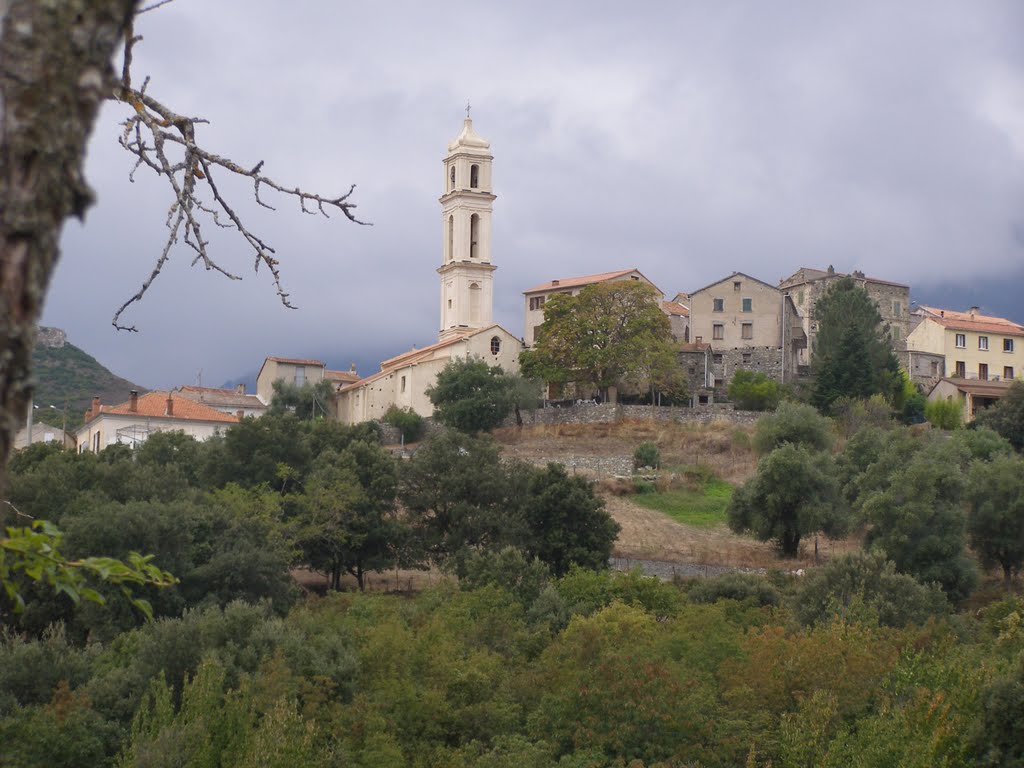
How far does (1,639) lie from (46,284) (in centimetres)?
3480

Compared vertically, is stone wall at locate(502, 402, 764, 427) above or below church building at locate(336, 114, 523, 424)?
below

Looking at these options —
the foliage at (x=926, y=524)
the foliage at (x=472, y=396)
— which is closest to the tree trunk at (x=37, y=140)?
the foliage at (x=926, y=524)

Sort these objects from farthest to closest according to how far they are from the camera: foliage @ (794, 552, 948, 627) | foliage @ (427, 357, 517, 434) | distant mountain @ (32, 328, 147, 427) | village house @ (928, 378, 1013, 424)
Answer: distant mountain @ (32, 328, 147, 427)
village house @ (928, 378, 1013, 424)
foliage @ (427, 357, 517, 434)
foliage @ (794, 552, 948, 627)

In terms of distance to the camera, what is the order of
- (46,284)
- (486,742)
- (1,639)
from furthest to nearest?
(1,639)
(486,742)
(46,284)

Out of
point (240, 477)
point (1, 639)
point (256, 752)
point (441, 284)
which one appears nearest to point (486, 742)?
point (256, 752)

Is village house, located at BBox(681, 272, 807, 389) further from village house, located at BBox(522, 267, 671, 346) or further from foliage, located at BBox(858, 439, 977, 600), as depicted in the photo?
foliage, located at BBox(858, 439, 977, 600)

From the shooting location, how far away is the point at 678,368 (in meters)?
79.2

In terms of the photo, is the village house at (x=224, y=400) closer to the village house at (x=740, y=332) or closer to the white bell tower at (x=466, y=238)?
the white bell tower at (x=466, y=238)

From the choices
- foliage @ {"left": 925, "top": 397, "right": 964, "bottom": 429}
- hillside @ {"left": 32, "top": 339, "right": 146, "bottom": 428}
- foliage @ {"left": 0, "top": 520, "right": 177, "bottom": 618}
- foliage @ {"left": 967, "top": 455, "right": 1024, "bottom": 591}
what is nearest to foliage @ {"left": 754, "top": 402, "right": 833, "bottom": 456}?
foliage @ {"left": 925, "top": 397, "right": 964, "bottom": 429}

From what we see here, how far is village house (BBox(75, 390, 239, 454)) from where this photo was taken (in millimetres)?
73312

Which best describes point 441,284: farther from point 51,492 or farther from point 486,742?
point 486,742

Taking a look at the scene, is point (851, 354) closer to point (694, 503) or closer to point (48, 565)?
point (694, 503)

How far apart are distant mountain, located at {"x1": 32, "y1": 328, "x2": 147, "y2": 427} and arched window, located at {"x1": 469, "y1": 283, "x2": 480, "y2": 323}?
2577 cm

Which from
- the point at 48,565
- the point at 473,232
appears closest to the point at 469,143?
the point at 473,232
